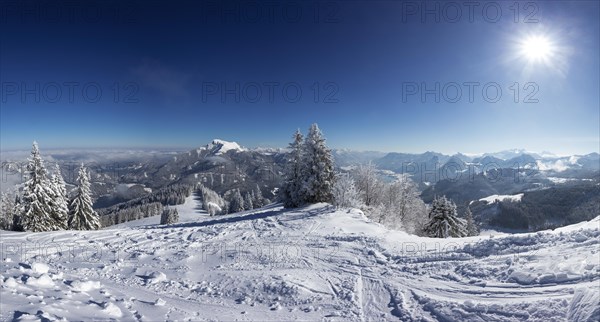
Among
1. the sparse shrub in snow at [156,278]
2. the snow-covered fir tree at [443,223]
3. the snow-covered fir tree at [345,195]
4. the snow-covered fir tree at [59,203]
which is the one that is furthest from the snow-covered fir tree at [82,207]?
the snow-covered fir tree at [443,223]

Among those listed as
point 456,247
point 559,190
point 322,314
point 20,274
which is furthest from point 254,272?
point 559,190

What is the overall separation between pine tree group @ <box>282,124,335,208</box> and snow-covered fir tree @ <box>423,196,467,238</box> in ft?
51.6

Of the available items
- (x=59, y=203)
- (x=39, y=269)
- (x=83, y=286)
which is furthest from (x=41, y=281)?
(x=59, y=203)

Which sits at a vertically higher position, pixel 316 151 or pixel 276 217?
pixel 316 151

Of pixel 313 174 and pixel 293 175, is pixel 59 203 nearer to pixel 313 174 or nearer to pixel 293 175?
pixel 293 175

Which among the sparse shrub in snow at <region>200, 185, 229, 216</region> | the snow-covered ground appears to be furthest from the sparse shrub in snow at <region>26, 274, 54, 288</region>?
the sparse shrub in snow at <region>200, 185, 229, 216</region>

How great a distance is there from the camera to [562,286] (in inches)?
359

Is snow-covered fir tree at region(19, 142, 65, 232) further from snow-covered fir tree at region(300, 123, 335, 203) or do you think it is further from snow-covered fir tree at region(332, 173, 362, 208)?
snow-covered fir tree at region(332, 173, 362, 208)

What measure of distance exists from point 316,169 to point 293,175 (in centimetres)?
339

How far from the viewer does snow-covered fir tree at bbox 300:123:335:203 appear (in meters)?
34.8

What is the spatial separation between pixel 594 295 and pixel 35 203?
1800 inches

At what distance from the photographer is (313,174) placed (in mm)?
35031

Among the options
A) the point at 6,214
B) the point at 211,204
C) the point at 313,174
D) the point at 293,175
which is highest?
the point at 313,174

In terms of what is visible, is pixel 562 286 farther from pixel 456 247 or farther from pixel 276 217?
pixel 276 217
